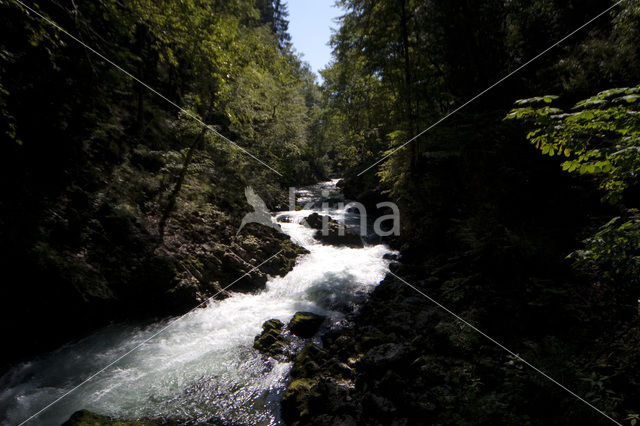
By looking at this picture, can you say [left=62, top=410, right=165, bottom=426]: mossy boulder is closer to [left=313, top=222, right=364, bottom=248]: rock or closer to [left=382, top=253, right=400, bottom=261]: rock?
[left=382, top=253, right=400, bottom=261]: rock

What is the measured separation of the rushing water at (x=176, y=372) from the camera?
4398mm

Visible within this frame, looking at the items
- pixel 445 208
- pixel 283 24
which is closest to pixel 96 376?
pixel 445 208

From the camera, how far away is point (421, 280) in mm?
7723

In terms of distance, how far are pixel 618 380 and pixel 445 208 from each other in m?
5.96

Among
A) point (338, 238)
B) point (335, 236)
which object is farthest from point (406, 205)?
point (335, 236)

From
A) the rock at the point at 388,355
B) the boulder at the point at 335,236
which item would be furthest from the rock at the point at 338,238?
the rock at the point at 388,355

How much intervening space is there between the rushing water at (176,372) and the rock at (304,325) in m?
0.57

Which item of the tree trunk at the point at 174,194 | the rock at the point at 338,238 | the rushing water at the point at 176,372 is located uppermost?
the tree trunk at the point at 174,194

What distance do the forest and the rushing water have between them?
0.36m

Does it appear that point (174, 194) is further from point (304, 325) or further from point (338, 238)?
point (338, 238)

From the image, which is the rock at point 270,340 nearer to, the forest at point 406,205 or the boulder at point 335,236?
the forest at point 406,205

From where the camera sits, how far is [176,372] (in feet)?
17.3

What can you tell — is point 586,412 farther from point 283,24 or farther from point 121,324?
point 283,24

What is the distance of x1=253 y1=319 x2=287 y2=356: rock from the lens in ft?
19.5
